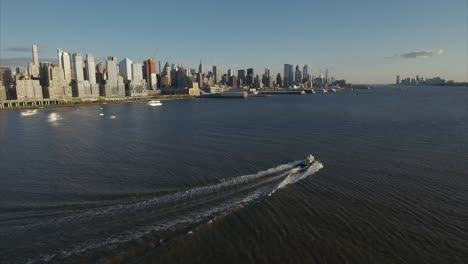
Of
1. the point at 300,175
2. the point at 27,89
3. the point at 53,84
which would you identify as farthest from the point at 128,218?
the point at 53,84

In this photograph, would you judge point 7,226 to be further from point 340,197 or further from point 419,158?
point 419,158

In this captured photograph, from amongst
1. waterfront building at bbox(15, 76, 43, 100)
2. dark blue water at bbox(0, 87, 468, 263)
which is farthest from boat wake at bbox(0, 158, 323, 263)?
waterfront building at bbox(15, 76, 43, 100)

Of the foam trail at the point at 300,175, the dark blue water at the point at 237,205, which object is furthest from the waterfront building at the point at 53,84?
the foam trail at the point at 300,175

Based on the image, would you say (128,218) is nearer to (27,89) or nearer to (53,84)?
(27,89)

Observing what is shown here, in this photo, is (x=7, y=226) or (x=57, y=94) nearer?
(x=7, y=226)

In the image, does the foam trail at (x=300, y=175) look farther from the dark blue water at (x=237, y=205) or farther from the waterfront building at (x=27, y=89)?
the waterfront building at (x=27, y=89)

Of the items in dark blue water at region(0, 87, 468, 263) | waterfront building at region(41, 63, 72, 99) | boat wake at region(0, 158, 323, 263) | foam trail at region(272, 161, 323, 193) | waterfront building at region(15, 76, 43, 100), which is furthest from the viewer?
waterfront building at region(41, 63, 72, 99)

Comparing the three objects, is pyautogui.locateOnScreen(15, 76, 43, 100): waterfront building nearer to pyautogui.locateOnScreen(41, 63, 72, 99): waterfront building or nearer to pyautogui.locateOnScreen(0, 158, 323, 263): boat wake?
pyautogui.locateOnScreen(41, 63, 72, 99): waterfront building

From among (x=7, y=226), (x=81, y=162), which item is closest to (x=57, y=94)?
(x=81, y=162)

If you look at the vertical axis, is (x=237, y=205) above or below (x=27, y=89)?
below
